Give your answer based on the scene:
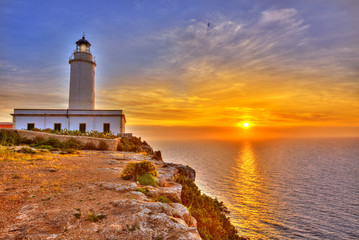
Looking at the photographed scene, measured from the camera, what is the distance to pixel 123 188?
692 cm

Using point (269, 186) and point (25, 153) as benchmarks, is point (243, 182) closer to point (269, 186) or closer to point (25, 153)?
point (269, 186)

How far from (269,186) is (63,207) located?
3286cm

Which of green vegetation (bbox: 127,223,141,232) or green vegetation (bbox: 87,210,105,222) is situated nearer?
green vegetation (bbox: 127,223,141,232)

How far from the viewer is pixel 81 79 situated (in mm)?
34062

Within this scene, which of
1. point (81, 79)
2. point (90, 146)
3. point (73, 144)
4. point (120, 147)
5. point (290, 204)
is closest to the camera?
point (73, 144)

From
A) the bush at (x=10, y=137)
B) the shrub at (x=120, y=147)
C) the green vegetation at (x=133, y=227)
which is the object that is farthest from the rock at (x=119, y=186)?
the bush at (x=10, y=137)

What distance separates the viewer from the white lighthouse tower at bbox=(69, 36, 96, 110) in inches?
1335

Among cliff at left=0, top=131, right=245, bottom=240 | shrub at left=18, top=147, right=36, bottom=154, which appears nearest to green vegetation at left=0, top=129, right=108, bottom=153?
shrub at left=18, top=147, right=36, bottom=154

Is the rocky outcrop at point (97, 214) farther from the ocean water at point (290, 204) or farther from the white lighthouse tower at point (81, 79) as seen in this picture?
the white lighthouse tower at point (81, 79)

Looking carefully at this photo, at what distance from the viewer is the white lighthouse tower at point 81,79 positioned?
3391 centimetres

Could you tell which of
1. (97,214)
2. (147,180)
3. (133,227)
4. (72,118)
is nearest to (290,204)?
(147,180)

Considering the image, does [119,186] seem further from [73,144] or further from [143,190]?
[73,144]

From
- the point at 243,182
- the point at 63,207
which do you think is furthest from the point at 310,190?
the point at 63,207

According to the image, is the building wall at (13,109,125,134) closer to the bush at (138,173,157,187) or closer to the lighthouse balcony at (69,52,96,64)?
the lighthouse balcony at (69,52,96,64)
